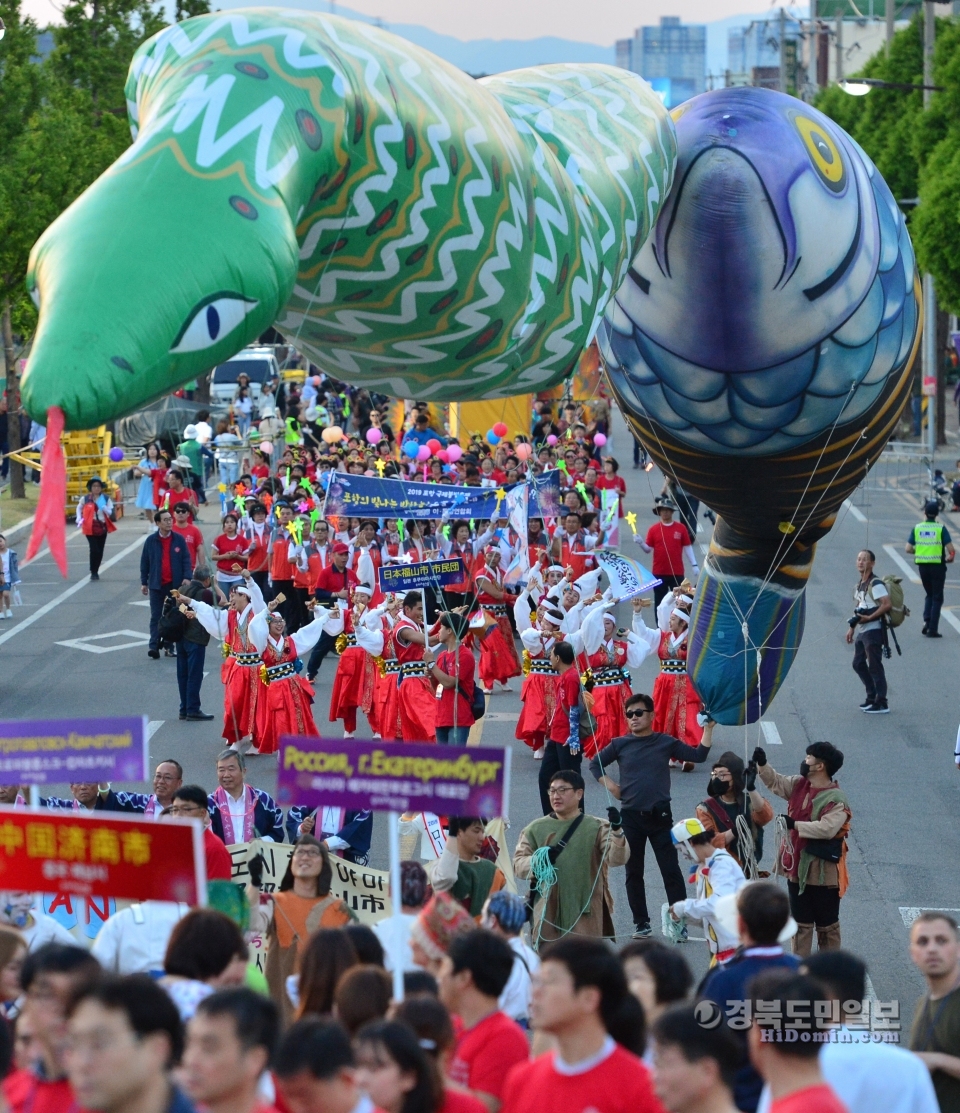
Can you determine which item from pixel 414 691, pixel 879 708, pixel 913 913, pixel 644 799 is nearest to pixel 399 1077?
pixel 644 799

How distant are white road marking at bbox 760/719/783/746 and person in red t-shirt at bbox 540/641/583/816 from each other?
2.74 m

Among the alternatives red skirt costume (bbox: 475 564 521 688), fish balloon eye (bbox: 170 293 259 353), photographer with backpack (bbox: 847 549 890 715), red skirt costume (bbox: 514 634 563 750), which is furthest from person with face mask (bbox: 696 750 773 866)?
red skirt costume (bbox: 475 564 521 688)

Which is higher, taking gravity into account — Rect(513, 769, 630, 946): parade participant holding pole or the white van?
Rect(513, 769, 630, 946): parade participant holding pole

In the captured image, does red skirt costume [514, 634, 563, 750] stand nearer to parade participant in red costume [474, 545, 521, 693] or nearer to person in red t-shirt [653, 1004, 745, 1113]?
parade participant in red costume [474, 545, 521, 693]

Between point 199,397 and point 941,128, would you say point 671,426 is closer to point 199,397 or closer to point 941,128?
point 941,128

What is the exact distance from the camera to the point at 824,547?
26.4 m

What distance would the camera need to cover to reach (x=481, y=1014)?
5.06 m

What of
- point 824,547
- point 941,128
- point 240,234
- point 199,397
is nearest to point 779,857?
point 240,234

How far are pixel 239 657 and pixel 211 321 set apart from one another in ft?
31.6

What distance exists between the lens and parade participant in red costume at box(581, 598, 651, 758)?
1291 cm

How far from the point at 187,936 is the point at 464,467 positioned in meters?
16.5

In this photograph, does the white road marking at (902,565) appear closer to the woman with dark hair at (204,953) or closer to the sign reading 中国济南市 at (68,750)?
the sign reading 中国济南市 at (68,750)

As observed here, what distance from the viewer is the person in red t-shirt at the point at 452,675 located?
1311 centimetres

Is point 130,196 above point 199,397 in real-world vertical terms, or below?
above
